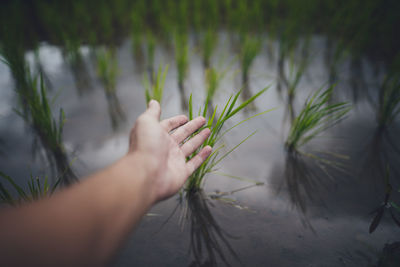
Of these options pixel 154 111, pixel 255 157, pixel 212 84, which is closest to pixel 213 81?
pixel 212 84

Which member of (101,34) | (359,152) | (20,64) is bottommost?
(359,152)

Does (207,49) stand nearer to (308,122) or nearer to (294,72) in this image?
(294,72)

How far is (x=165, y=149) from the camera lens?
0.87 m

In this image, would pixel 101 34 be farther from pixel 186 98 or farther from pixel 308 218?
pixel 308 218

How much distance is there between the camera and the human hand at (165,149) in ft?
2.55

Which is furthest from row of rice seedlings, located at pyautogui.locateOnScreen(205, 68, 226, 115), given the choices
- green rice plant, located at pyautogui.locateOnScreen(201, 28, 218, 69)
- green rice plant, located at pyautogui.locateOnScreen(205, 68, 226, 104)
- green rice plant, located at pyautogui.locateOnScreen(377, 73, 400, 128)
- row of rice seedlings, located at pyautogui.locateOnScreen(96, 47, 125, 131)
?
green rice plant, located at pyautogui.locateOnScreen(377, 73, 400, 128)

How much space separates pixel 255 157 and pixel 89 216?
1.01 m

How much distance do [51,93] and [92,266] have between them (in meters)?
1.92

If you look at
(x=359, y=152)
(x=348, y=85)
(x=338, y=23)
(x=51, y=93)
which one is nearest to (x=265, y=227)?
(x=359, y=152)

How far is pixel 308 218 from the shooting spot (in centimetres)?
99

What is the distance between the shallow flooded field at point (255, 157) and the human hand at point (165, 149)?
0.78ft

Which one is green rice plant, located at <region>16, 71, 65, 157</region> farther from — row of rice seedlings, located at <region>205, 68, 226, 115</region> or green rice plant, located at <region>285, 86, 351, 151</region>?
green rice plant, located at <region>285, 86, 351, 151</region>

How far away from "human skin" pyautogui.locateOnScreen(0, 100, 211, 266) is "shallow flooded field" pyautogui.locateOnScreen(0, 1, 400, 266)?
0.32m

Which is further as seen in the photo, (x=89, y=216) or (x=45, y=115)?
(x=45, y=115)
